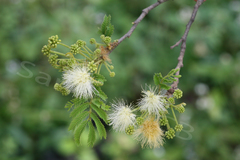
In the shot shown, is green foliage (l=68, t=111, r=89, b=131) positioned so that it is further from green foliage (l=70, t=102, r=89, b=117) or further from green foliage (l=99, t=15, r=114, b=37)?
green foliage (l=99, t=15, r=114, b=37)

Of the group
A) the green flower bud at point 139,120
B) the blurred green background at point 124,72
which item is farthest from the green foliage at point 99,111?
the blurred green background at point 124,72

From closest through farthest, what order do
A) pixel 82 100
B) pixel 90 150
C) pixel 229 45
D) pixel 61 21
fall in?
pixel 82 100, pixel 61 21, pixel 90 150, pixel 229 45

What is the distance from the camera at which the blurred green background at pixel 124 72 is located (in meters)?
2.78

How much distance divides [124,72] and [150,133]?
1.75 meters

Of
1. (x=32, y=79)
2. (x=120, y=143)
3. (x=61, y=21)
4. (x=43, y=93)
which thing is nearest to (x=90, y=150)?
(x=120, y=143)

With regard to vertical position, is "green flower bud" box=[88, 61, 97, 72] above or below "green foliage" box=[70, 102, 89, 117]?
above

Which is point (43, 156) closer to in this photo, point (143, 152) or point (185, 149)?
point (143, 152)

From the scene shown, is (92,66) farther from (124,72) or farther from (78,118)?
Answer: (124,72)

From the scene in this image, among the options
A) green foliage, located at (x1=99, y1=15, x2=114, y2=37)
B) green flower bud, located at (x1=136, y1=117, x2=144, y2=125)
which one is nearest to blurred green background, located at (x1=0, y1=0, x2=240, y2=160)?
green foliage, located at (x1=99, y1=15, x2=114, y2=37)

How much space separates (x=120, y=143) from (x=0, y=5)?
215 centimetres

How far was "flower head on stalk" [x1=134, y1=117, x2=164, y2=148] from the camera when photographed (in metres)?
1.01

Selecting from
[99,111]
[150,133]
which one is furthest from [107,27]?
[150,133]

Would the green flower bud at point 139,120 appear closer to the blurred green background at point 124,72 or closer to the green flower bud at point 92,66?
the green flower bud at point 92,66

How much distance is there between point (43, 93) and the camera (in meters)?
3.07
